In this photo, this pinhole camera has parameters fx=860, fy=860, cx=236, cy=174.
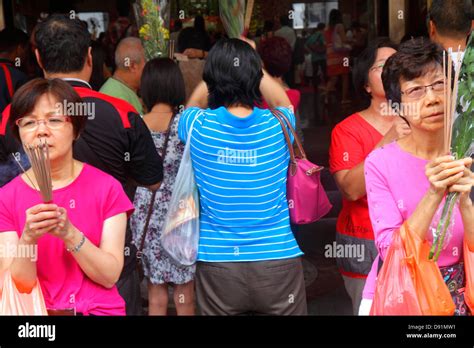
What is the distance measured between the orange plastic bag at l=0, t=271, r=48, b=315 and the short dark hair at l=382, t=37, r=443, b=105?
4.31 ft

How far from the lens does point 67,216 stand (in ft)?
8.79

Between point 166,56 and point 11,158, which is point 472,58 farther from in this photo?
point 166,56

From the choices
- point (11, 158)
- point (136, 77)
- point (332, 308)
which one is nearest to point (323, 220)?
point (332, 308)

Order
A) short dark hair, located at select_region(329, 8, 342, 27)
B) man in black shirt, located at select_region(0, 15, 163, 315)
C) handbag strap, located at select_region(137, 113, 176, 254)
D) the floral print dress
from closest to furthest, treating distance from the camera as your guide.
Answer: man in black shirt, located at select_region(0, 15, 163, 315) → handbag strap, located at select_region(137, 113, 176, 254) → the floral print dress → short dark hair, located at select_region(329, 8, 342, 27)

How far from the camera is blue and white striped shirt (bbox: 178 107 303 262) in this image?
3383 mm

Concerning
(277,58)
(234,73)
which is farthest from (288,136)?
(277,58)


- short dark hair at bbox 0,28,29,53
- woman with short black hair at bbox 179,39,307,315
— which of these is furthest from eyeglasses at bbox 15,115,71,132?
short dark hair at bbox 0,28,29,53

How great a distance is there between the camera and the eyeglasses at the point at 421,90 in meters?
2.71

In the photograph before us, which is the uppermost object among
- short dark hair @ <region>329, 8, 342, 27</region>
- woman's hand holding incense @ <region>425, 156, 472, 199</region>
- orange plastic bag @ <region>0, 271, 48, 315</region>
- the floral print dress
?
short dark hair @ <region>329, 8, 342, 27</region>

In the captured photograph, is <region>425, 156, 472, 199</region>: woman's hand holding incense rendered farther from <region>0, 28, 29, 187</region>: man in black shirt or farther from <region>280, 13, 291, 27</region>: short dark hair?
<region>280, 13, 291, 27</region>: short dark hair

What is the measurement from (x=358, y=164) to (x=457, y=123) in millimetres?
Result: 1072

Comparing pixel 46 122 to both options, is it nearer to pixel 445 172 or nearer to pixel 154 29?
pixel 445 172
